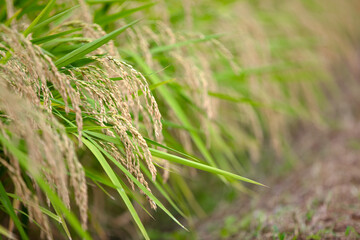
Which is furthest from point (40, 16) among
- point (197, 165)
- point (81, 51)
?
point (197, 165)

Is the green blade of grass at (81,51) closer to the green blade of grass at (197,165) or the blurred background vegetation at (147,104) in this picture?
the blurred background vegetation at (147,104)

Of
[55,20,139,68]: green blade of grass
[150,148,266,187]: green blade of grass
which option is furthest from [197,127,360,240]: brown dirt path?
[55,20,139,68]: green blade of grass

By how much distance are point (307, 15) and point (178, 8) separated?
1818 mm

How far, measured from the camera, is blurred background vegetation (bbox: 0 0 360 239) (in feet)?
2.72

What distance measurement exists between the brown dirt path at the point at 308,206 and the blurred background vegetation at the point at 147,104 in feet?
0.58

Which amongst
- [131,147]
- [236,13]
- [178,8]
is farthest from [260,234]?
[236,13]

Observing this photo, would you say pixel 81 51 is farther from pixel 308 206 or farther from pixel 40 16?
pixel 308 206

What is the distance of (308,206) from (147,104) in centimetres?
113

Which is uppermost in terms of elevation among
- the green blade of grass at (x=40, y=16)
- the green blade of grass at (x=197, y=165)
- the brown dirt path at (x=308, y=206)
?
the green blade of grass at (x=40, y=16)

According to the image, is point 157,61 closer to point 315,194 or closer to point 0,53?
point 0,53

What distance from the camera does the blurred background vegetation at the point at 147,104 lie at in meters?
0.83

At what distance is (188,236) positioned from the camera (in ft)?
5.87

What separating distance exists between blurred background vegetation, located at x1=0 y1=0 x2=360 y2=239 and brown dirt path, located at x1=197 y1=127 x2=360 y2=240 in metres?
0.18

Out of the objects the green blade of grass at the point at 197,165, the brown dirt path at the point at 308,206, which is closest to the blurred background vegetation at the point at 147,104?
the green blade of grass at the point at 197,165
